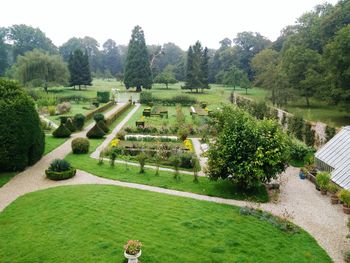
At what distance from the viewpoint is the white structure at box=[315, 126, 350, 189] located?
55.4 feet

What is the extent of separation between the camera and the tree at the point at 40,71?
6581 cm

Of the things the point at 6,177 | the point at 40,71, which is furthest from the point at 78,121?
the point at 40,71

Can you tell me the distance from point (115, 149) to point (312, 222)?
540 inches

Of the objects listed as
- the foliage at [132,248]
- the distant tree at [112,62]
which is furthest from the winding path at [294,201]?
the distant tree at [112,62]

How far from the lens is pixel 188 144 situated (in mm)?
25484

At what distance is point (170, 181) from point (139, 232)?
6168mm

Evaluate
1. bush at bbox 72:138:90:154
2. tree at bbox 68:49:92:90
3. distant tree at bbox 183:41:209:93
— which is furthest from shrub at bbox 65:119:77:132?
tree at bbox 68:49:92:90

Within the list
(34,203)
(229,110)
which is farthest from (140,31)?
(34,203)

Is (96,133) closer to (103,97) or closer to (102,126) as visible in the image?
(102,126)

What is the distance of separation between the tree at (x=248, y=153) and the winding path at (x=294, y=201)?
4.02 feet

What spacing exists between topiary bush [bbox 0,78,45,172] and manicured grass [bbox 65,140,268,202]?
107 inches

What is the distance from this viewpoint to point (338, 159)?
1848 cm

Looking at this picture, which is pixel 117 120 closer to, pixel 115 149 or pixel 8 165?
pixel 115 149

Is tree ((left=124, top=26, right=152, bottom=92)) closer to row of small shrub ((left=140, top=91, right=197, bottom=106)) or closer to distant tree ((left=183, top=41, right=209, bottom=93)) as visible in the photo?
distant tree ((left=183, top=41, right=209, bottom=93))
